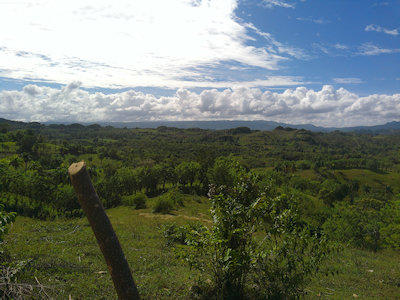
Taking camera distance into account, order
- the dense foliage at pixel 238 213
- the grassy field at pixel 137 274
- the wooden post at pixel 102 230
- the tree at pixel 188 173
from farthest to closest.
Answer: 1. the tree at pixel 188 173
2. the grassy field at pixel 137 274
3. the dense foliage at pixel 238 213
4. the wooden post at pixel 102 230

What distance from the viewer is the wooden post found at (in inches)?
169

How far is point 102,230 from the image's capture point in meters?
4.47

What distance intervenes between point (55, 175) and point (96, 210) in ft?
194

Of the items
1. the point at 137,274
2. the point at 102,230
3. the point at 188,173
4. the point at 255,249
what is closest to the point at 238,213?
the point at 255,249

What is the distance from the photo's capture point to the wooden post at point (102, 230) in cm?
429

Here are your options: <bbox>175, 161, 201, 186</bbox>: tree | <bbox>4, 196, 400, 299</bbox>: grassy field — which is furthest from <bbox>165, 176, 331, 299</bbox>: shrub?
<bbox>175, 161, 201, 186</bbox>: tree

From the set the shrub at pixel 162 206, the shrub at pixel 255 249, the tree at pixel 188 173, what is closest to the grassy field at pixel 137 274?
the shrub at pixel 255 249

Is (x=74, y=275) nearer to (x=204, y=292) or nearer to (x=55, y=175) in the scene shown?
(x=204, y=292)

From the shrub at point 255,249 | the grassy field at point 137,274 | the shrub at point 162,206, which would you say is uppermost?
the shrub at point 255,249

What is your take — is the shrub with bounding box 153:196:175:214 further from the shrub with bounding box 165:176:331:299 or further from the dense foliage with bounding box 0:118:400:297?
the shrub with bounding box 165:176:331:299

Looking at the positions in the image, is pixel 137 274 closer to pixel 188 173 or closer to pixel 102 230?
pixel 102 230

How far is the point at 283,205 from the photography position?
7738 millimetres

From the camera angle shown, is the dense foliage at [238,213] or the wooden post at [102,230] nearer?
the wooden post at [102,230]

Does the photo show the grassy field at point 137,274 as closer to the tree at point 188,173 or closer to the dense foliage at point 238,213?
the dense foliage at point 238,213
